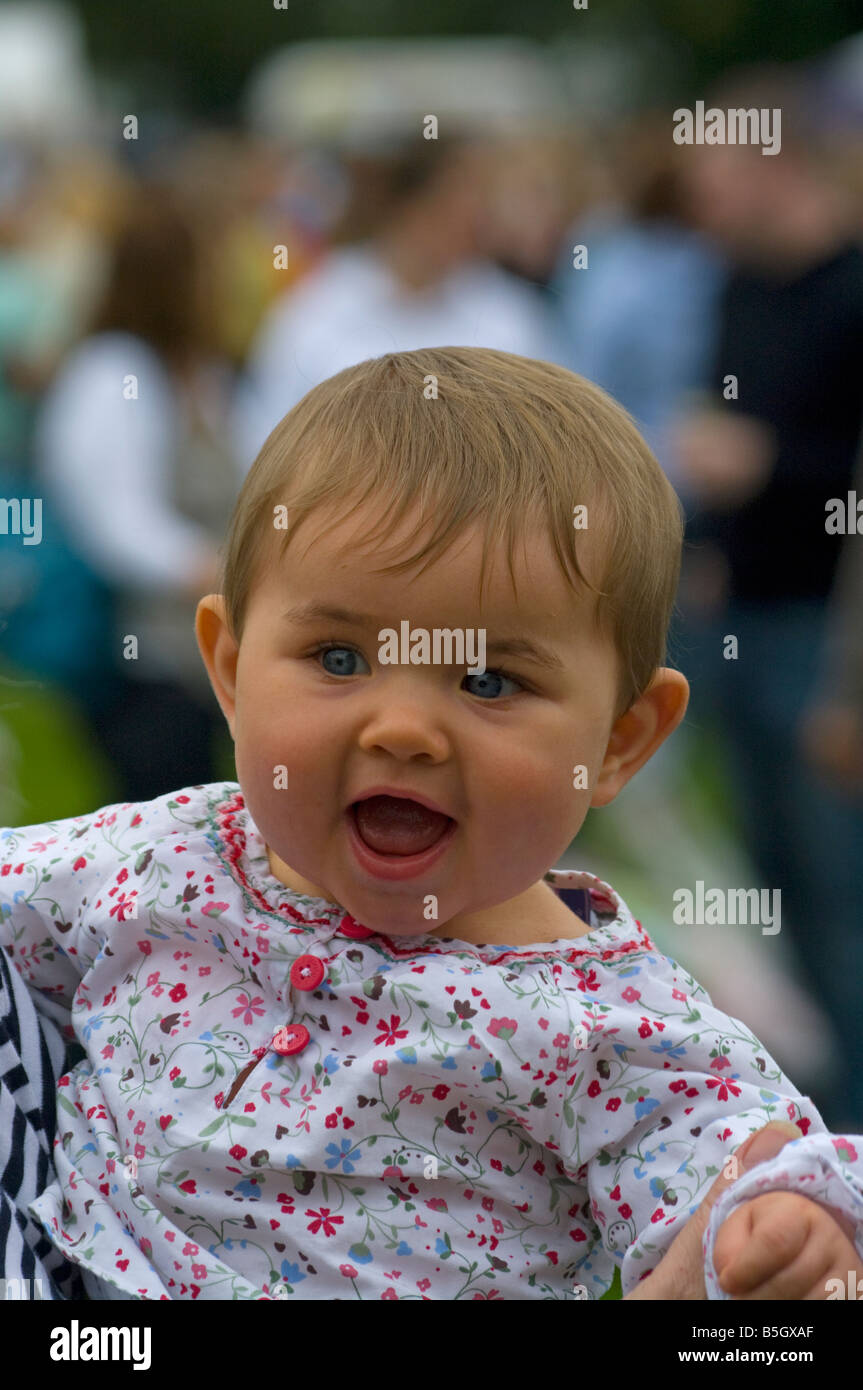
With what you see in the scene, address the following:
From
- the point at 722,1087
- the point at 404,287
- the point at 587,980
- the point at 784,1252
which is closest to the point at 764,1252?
the point at 784,1252

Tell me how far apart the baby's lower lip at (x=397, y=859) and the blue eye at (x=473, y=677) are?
0.10 meters

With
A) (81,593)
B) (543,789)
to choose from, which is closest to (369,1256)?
(543,789)

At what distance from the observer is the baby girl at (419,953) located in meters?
1.16

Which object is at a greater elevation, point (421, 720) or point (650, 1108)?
point (421, 720)

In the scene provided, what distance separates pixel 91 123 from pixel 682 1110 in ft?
24.4

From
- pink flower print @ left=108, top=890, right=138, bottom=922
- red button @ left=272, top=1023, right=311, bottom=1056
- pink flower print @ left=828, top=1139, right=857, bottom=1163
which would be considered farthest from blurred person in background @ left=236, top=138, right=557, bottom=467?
pink flower print @ left=828, top=1139, right=857, bottom=1163

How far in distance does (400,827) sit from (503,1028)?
18 centimetres

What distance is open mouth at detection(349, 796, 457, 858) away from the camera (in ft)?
3.90

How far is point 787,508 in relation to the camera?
3.13 m

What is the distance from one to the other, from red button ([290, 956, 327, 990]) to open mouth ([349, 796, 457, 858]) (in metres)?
0.12

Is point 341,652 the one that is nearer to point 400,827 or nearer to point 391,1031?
point 400,827

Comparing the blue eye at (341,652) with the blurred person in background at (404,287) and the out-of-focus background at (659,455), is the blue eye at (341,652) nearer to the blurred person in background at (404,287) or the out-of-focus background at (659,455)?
the out-of-focus background at (659,455)

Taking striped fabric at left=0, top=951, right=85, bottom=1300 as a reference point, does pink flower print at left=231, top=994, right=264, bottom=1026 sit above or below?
above

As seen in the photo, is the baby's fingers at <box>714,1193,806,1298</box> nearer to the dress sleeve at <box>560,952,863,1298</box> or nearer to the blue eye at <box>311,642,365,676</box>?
the dress sleeve at <box>560,952,863,1298</box>
